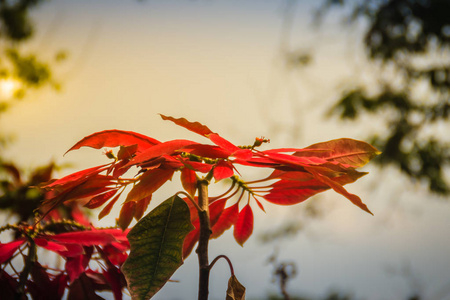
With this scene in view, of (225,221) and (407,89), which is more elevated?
(407,89)

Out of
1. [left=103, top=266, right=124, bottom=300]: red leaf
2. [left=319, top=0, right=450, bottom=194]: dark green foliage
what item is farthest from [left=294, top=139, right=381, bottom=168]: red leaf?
[left=319, top=0, right=450, bottom=194]: dark green foliage

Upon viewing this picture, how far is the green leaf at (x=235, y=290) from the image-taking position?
32 centimetres

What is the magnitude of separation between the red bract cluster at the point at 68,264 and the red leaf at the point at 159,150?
78mm

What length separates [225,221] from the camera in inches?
16.4

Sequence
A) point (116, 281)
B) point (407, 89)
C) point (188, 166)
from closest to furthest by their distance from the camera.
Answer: point (188, 166) → point (116, 281) → point (407, 89)

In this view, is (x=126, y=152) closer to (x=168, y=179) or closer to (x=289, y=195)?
(x=168, y=179)

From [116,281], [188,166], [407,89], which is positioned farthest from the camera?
[407,89]

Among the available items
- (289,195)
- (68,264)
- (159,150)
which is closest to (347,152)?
(289,195)

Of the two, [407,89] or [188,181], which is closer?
[188,181]

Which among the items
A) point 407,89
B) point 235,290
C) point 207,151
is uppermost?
point 407,89

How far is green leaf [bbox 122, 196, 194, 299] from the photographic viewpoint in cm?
28

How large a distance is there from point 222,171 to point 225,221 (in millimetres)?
132

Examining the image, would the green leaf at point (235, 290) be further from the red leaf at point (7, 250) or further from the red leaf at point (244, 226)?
the red leaf at point (7, 250)

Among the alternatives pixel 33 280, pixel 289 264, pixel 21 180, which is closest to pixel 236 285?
pixel 33 280
